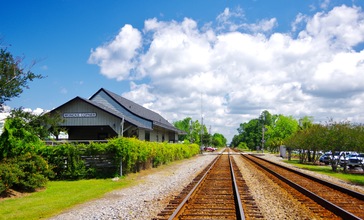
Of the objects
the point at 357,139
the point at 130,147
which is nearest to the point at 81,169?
the point at 130,147

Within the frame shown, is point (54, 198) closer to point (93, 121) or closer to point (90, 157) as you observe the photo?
point (90, 157)

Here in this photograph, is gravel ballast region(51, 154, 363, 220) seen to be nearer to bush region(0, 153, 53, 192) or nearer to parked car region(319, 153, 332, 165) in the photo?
bush region(0, 153, 53, 192)

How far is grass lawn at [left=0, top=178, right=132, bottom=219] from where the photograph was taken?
10116mm

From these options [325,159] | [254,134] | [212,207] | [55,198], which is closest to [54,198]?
[55,198]

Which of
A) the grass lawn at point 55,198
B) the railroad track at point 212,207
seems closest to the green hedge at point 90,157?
the grass lawn at point 55,198

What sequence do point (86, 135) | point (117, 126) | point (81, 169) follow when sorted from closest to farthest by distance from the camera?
point (81, 169) < point (117, 126) < point (86, 135)

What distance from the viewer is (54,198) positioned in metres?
12.8

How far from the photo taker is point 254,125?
16675cm

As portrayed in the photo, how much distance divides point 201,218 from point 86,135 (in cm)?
2691

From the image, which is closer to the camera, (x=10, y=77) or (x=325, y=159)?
(x=10, y=77)

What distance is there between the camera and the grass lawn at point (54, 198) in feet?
33.2

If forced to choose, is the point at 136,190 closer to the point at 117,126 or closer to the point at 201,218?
the point at 201,218

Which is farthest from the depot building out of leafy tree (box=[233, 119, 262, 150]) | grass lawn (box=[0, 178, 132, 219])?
leafy tree (box=[233, 119, 262, 150])

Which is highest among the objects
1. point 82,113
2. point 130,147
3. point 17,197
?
point 82,113
